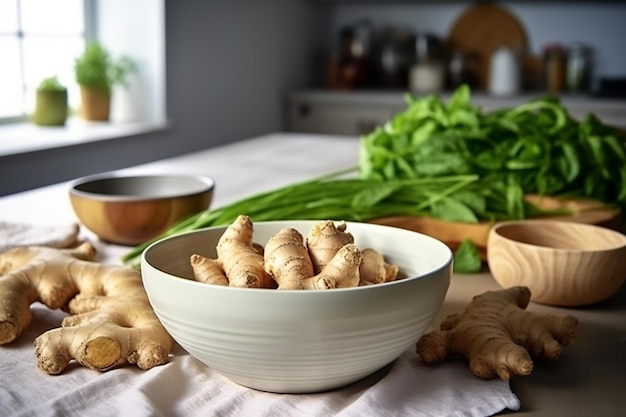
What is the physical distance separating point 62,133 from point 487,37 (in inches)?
91.9

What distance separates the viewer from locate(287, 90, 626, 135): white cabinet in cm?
347

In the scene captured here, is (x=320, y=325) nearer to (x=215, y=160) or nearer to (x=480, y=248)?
(x=480, y=248)

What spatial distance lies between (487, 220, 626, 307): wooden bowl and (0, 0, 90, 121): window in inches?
93.6

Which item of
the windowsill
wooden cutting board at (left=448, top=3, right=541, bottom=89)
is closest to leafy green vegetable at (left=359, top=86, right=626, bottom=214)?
the windowsill

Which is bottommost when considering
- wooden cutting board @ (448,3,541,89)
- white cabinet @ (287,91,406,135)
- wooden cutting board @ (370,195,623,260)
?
white cabinet @ (287,91,406,135)

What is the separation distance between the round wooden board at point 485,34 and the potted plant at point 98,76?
→ 6.10 feet

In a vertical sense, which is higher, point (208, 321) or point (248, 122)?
point (208, 321)

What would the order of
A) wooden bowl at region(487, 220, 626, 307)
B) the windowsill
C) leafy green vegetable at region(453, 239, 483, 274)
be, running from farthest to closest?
the windowsill < leafy green vegetable at region(453, 239, 483, 274) < wooden bowl at region(487, 220, 626, 307)

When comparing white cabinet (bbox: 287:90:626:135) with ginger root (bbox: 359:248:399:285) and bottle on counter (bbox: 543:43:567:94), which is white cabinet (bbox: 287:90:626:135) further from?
ginger root (bbox: 359:248:399:285)

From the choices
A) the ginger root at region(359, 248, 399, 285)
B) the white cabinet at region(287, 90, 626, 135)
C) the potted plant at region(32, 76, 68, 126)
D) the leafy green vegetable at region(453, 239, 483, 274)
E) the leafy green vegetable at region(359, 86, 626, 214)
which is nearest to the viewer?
the ginger root at region(359, 248, 399, 285)

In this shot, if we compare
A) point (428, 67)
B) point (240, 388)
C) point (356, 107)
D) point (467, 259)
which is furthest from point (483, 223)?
point (428, 67)

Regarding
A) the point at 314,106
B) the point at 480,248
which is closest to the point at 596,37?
the point at 314,106

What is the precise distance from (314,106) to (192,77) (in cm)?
86

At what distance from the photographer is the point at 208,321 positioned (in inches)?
21.9
